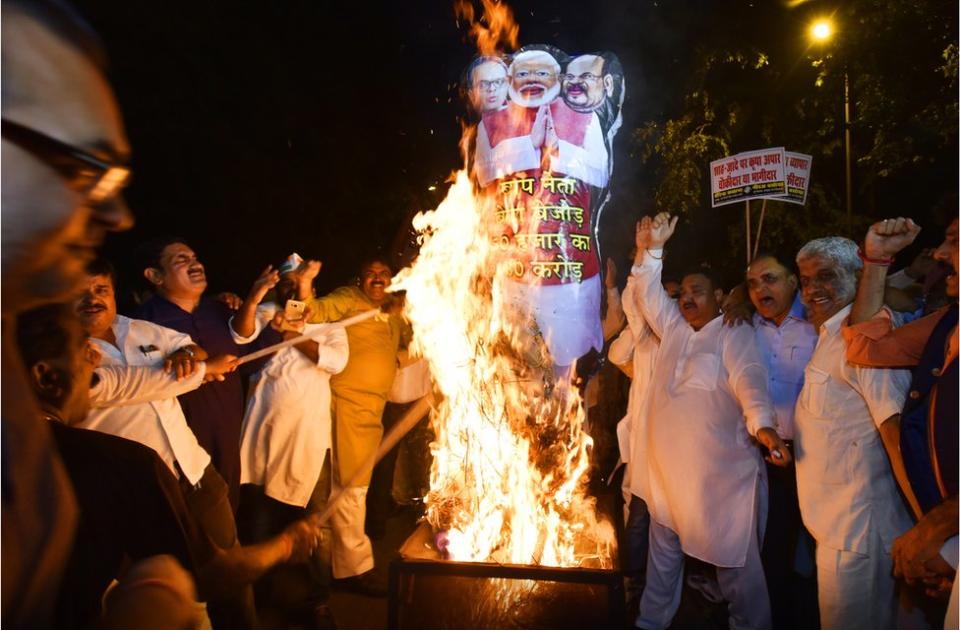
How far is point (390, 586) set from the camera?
11.7 ft

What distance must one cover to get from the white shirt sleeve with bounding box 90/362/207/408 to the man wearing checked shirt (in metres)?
3.95

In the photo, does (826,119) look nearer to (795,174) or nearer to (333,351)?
(795,174)

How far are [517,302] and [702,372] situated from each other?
3.23 m

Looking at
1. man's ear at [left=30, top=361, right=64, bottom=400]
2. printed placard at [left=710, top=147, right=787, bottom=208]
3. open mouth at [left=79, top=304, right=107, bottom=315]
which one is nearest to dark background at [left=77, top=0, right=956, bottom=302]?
printed placard at [left=710, top=147, right=787, bottom=208]

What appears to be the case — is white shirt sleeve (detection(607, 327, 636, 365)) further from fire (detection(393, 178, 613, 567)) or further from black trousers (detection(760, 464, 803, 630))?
black trousers (detection(760, 464, 803, 630))

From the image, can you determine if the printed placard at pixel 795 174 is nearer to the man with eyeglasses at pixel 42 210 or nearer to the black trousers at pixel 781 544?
the black trousers at pixel 781 544

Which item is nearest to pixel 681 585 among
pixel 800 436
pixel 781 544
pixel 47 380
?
pixel 781 544

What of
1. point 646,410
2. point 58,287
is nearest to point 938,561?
point 646,410

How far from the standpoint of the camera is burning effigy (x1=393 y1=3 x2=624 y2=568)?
15.0 feet

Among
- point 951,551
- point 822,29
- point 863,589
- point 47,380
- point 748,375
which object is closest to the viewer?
point 47,380

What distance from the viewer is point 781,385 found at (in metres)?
5.14

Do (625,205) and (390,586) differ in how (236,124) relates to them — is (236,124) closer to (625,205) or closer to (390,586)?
(625,205)

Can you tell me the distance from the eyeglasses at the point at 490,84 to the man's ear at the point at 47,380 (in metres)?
6.52

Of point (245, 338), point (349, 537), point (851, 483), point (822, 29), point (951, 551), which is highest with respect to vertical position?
point (822, 29)
